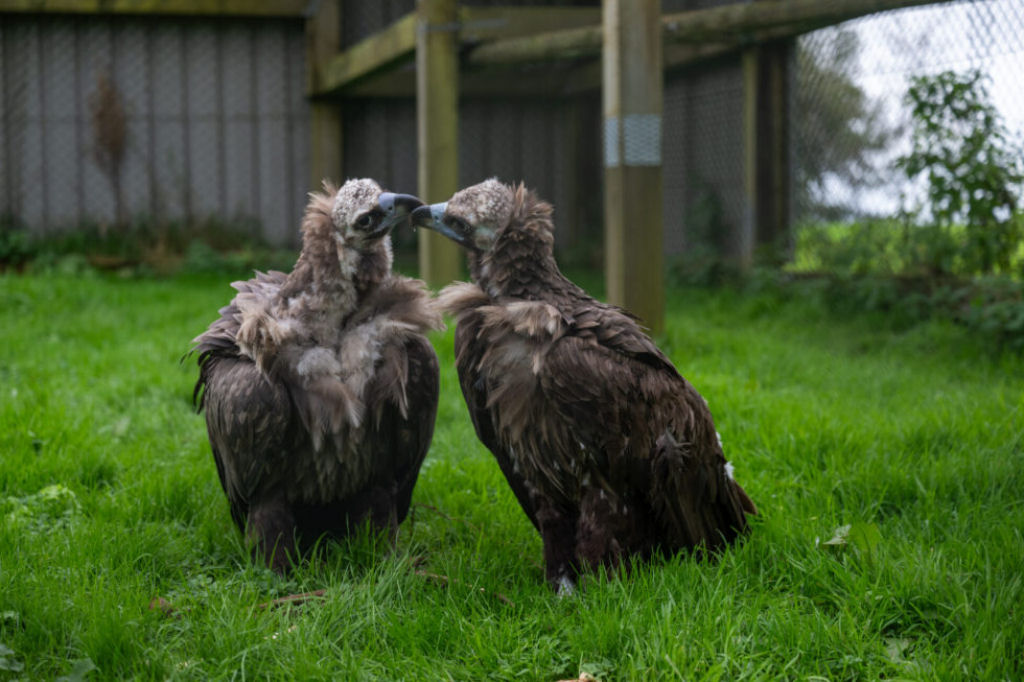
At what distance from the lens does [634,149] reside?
5.27 m

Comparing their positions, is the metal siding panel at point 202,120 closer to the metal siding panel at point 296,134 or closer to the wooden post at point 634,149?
the metal siding panel at point 296,134

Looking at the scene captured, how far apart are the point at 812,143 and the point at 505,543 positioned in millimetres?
5490

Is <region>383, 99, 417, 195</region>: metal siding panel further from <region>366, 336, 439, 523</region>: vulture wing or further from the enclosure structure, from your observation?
<region>366, 336, 439, 523</region>: vulture wing

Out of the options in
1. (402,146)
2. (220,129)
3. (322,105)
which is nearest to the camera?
(322,105)

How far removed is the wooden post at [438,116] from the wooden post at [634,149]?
186 centimetres

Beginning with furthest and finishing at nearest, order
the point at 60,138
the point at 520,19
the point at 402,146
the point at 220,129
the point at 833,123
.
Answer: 1. the point at 402,146
2. the point at 220,129
3. the point at 60,138
4. the point at 520,19
5. the point at 833,123

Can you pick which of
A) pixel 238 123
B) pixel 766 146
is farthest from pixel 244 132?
pixel 766 146

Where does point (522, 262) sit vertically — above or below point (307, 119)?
below

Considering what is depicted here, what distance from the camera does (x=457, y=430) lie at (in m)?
4.38

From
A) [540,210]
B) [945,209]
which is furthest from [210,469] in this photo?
[945,209]

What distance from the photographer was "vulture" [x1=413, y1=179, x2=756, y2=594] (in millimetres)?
2699

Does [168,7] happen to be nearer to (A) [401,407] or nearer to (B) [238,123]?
(B) [238,123]

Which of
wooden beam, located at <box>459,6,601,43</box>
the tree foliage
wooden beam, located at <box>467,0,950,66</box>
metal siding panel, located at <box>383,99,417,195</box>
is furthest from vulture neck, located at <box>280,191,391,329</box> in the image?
metal siding panel, located at <box>383,99,417,195</box>

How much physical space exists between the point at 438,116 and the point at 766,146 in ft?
8.88
